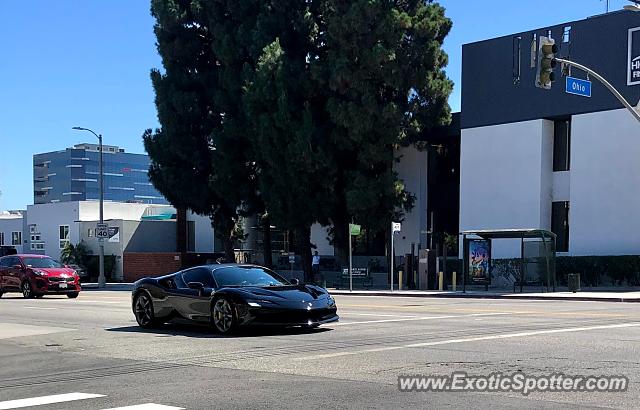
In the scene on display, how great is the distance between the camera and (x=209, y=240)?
61031 mm

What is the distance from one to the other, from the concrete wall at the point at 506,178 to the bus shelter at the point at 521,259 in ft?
19.6

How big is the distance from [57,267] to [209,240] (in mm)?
30759

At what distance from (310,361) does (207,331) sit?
15.7ft

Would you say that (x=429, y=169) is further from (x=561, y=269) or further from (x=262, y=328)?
(x=262, y=328)

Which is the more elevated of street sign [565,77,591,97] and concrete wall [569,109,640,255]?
street sign [565,77,591,97]

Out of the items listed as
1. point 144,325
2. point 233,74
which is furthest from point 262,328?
point 233,74

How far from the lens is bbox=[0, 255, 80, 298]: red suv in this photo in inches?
1154

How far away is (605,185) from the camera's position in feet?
125

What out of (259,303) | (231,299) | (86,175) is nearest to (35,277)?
(231,299)

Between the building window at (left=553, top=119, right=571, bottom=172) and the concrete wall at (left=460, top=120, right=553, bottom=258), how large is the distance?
0.44 meters

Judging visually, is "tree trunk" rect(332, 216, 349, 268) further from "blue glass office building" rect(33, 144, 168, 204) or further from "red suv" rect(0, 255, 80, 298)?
"blue glass office building" rect(33, 144, 168, 204)

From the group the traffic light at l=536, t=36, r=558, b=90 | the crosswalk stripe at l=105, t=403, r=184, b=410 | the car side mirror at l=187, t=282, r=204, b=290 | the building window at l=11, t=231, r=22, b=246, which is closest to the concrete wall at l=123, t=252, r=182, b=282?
the building window at l=11, t=231, r=22, b=246

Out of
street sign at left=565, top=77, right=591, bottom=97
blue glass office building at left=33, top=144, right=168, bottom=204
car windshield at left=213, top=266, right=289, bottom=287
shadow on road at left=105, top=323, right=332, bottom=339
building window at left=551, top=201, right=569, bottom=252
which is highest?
blue glass office building at left=33, top=144, right=168, bottom=204

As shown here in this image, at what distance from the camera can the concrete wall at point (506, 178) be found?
40375 millimetres
